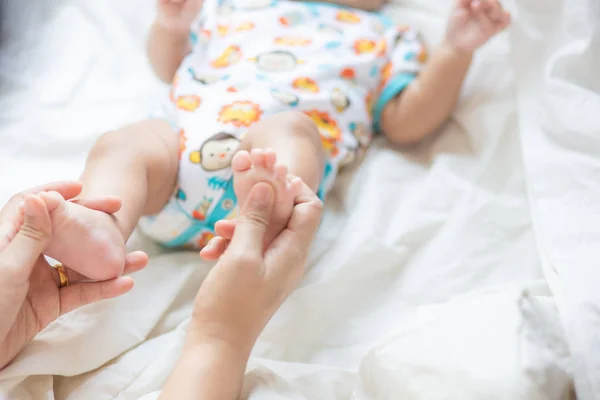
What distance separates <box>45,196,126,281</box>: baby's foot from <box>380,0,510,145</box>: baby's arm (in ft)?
1.79

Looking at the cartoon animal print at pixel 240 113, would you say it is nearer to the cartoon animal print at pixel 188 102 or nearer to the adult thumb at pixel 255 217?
the cartoon animal print at pixel 188 102

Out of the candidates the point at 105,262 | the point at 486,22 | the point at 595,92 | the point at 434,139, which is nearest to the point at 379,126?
the point at 434,139

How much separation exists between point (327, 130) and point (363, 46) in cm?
22

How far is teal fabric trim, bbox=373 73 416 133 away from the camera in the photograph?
1.03m

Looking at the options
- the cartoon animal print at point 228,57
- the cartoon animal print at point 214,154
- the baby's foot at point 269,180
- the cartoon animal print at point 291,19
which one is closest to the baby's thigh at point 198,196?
the cartoon animal print at point 214,154

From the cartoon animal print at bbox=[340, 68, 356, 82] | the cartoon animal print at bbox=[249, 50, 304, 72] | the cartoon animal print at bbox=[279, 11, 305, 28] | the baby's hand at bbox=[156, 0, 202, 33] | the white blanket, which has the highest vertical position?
the baby's hand at bbox=[156, 0, 202, 33]

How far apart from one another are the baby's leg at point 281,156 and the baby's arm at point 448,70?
215 millimetres

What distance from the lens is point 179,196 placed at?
820 millimetres

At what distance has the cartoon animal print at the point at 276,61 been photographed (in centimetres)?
98

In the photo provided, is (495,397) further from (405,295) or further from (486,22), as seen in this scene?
(486,22)

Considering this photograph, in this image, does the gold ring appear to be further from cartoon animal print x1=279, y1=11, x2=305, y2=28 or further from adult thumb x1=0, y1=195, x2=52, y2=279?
cartoon animal print x1=279, y1=11, x2=305, y2=28

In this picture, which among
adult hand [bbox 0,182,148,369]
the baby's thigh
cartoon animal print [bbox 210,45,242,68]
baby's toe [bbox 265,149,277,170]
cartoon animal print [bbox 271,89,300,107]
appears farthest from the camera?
cartoon animal print [bbox 210,45,242,68]

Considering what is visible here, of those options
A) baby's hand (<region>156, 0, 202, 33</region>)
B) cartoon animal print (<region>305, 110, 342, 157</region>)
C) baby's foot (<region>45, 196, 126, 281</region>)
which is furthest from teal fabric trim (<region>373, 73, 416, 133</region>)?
baby's foot (<region>45, 196, 126, 281</region>)

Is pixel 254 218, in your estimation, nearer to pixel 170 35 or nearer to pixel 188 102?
pixel 188 102
